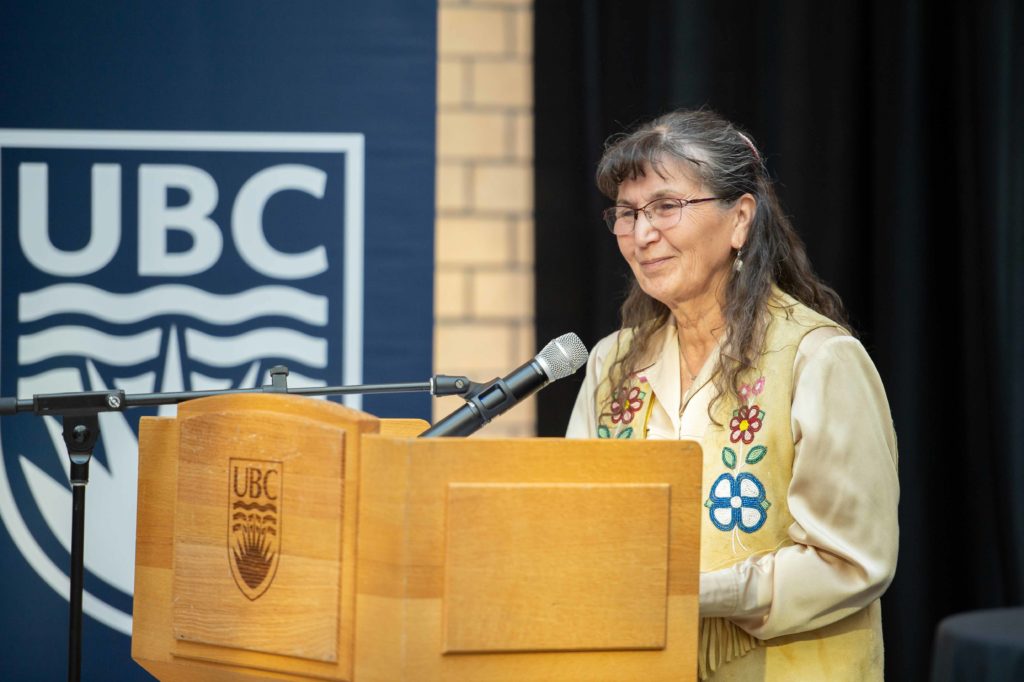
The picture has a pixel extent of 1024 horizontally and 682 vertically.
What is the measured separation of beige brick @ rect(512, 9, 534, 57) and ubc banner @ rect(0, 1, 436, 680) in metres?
0.30

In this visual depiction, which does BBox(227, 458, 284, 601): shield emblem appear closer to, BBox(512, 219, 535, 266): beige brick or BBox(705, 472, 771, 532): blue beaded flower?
BBox(705, 472, 771, 532): blue beaded flower

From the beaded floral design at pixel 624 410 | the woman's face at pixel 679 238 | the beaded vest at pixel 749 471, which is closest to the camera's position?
the beaded vest at pixel 749 471

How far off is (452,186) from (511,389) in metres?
1.74

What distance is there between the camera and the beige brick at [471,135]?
3.31 meters

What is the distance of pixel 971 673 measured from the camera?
155cm

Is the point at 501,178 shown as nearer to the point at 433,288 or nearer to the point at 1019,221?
the point at 433,288

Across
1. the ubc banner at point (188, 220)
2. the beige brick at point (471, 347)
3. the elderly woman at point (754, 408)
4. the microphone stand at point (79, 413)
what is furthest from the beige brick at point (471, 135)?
the microphone stand at point (79, 413)

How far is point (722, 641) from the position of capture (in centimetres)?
204

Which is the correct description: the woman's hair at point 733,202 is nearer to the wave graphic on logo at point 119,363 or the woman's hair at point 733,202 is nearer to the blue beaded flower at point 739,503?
the blue beaded flower at point 739,503

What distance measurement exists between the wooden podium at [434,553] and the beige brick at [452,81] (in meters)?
1.95

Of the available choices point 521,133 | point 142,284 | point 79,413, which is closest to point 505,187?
point 521,133

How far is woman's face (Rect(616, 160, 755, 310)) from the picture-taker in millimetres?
2211

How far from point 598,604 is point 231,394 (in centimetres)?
54

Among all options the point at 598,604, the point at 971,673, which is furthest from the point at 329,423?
the point at 971,673
